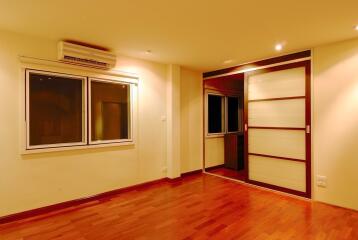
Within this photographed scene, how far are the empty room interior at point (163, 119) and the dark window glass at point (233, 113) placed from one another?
1.50m

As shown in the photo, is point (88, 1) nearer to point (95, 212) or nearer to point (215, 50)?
point (215, 50)

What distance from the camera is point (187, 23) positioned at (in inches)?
99.6

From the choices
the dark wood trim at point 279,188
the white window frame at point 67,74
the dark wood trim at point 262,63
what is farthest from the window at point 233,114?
the white window frame at point 67,74

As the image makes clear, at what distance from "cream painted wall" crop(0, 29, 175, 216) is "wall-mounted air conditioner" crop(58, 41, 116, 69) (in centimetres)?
22

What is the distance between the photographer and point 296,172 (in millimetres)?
3564

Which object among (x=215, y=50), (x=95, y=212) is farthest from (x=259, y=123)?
(x=95, y=212)

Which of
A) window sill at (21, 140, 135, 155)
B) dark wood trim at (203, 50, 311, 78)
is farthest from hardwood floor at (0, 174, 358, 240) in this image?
dark wood trim at (203, 50, 311, 78)

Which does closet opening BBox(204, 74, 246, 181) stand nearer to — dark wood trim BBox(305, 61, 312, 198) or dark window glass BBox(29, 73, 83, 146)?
dark wood trim BBox(305, 61, 312, 198)

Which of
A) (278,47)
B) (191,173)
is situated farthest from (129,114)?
(278,47)

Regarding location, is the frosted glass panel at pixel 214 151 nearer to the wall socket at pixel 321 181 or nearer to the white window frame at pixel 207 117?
the white window frame at pixel 207 117

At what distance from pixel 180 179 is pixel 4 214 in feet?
9.57

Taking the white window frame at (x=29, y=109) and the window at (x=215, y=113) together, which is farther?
the window at (x=215, y=113)

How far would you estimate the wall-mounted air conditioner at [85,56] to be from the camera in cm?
299

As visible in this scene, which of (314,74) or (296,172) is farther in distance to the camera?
(296,172)
